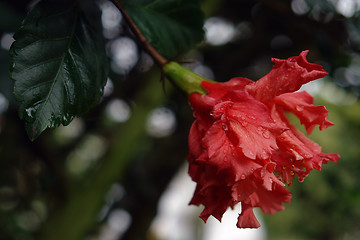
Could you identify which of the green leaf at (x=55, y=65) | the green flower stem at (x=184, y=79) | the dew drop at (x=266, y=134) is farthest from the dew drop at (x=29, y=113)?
the dew drop at (x=266, y=134)

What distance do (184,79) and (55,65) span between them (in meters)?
0.21

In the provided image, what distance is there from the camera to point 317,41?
1087 mm

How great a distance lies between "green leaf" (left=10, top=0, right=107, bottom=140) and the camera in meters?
0.48

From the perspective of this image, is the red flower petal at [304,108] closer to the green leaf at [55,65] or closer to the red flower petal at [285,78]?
the red flower petal at [285,78]

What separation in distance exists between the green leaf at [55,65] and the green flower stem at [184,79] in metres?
0.11

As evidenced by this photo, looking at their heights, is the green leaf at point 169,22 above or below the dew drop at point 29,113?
below

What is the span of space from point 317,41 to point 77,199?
1235 mm

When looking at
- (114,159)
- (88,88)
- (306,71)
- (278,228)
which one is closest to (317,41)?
(306,71)

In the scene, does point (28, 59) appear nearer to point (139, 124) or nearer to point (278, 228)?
point (139, 124)

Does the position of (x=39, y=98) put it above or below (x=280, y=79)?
above

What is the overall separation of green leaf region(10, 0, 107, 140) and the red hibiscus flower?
0.60 ft

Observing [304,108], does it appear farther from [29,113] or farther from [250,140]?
[29,113]

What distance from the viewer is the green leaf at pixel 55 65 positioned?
18.9 inches

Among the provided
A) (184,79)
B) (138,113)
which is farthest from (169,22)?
(138,113)
